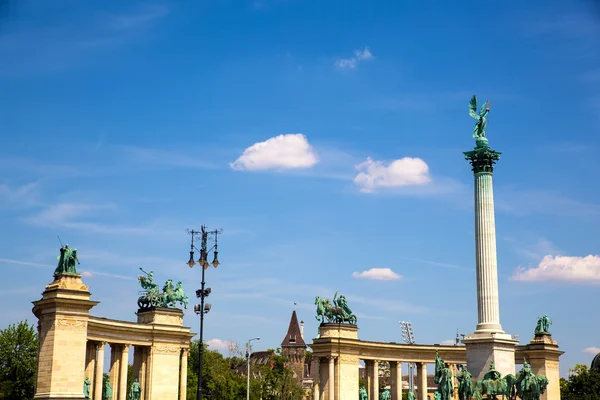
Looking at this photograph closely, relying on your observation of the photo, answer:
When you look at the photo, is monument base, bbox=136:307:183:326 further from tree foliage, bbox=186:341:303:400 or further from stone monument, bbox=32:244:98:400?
tree foliage, bbox=186:341:303:400

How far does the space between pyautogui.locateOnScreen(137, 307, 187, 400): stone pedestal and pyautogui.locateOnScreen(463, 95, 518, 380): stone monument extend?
35058 mm

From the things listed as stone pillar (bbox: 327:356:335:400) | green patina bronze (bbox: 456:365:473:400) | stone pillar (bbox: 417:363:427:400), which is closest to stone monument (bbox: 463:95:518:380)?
green patina bronze (bbox: 456:365:473:400)

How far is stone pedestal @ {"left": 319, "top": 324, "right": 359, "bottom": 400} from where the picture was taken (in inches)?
3494

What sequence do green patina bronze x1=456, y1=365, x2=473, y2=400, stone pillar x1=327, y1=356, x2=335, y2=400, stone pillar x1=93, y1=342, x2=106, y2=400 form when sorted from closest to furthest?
green patina bronze x1=456, y1=365, x2=473, y2=400, stone pillar x1=93, y1=342, x2=106, y2=400, stone pillar x1=327, y1=356, x2=335, y2=400

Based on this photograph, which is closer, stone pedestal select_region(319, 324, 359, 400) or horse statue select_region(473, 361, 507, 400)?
horse statue select_region(473, 361, 507, 400)

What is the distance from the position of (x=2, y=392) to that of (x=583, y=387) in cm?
7744

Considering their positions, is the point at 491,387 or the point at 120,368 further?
the point at 120,368

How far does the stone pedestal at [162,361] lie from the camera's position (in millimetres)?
82938

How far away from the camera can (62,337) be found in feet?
218

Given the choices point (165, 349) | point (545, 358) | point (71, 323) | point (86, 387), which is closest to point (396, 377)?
point (545, 358)

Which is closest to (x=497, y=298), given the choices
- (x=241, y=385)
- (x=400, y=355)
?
(x=400, y=355)

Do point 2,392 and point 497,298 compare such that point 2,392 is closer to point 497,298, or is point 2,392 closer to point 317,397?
point 317,397

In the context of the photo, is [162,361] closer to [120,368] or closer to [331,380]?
[120,368]

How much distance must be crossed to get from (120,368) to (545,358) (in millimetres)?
47154
